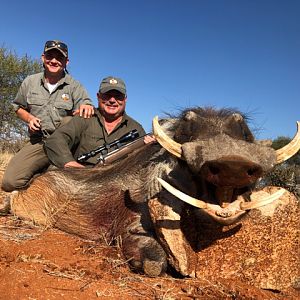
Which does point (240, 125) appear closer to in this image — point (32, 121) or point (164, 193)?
point (164, 193)

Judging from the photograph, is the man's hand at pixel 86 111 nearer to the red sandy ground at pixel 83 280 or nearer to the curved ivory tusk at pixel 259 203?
the red sandy ground at pixel 83 280

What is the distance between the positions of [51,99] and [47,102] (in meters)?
0.06

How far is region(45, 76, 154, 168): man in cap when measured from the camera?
469 centimetres

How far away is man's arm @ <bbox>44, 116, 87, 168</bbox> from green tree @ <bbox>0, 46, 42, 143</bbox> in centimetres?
1279

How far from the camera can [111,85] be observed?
5.04m

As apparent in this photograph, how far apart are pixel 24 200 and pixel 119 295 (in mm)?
2410

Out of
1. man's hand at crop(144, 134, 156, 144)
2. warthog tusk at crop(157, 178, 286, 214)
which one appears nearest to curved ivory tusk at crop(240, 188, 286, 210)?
warthog tusk at crop(157, 178, 286, 214)

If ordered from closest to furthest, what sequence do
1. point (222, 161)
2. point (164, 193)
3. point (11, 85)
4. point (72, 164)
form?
1. point (222, 161)
2. point (164, 193)
3. point (72, 164)
4. point (11, 85)

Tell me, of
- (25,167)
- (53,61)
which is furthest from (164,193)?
(53,61)

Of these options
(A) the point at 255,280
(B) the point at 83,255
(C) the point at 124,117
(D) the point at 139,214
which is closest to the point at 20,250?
(B) the point at 83,255

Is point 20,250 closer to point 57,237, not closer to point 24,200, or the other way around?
point 57,237

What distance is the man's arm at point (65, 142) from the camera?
4.56 metres

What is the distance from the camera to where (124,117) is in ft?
17.1

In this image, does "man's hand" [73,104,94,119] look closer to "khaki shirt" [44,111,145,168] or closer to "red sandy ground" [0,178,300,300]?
"khaki shirt" [44,111,145,168]
